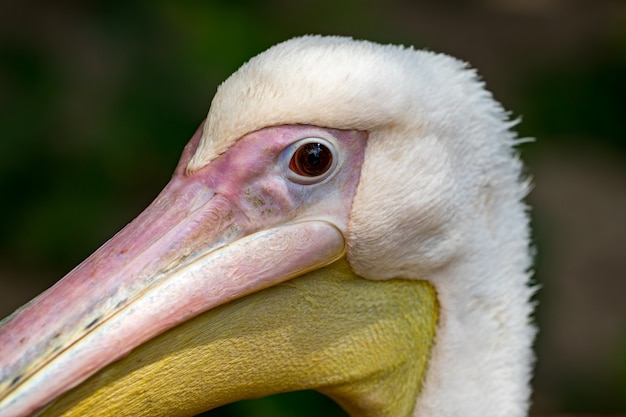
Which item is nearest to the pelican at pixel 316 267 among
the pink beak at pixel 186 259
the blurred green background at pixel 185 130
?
the pink beak at pixel 186 259

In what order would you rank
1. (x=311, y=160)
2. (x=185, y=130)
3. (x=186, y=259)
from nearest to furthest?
(x=186, y=259) < (x=311, y=160) < (x=185, y=130)

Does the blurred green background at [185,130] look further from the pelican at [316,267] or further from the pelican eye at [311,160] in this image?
the pelican eye at [311,160]

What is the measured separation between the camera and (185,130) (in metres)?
4.09

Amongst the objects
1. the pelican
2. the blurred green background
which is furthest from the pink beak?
the blurred green background

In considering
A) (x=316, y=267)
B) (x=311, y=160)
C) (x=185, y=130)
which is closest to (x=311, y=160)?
(x=311, y=160)

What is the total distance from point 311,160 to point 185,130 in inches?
93.9

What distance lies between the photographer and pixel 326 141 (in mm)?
1786

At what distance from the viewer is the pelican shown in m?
1.62

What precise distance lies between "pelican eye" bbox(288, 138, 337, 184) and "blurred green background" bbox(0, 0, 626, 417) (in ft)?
4.98

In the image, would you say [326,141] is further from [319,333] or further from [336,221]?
[319,333]

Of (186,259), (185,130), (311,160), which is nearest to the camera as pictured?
(186,259)

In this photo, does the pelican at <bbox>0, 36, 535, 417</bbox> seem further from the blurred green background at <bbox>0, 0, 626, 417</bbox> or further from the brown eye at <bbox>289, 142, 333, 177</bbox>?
the blurred green background at <bbox>0, 0, 626, 417</bbox>

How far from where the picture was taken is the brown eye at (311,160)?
1779 mm

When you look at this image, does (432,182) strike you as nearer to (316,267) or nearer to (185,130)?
(316,267)
